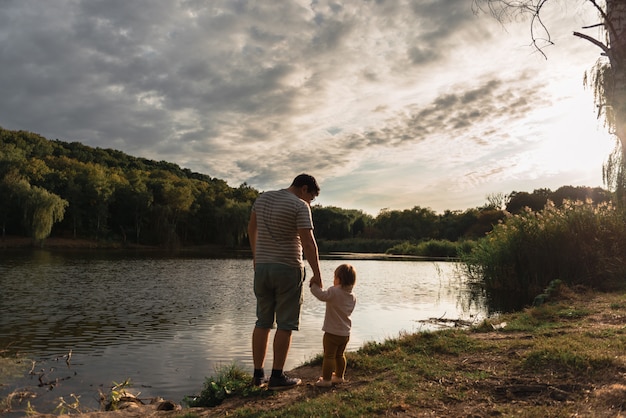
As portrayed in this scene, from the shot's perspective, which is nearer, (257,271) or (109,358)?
(257,271)

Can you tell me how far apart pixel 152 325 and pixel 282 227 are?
23.7 ft

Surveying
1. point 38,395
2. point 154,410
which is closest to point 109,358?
point 38,395

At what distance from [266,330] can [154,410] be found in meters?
1.47

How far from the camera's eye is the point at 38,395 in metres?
5.74

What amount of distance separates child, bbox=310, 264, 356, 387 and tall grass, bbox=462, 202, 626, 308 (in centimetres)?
1064

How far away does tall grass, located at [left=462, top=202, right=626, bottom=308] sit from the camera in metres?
13.8

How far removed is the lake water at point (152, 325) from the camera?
21.6 ft

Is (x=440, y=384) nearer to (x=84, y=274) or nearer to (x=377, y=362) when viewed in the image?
(x=377, y=362)

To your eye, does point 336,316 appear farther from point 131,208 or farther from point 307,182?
point 131,208

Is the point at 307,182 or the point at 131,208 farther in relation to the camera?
the point at 131,208

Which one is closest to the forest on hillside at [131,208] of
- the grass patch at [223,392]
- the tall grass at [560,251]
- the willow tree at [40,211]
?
the willow tree at [40,211]

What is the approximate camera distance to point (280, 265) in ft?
15.1

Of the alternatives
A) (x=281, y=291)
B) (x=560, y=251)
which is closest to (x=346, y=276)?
(x=281, y=291)

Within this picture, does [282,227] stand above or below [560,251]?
above
